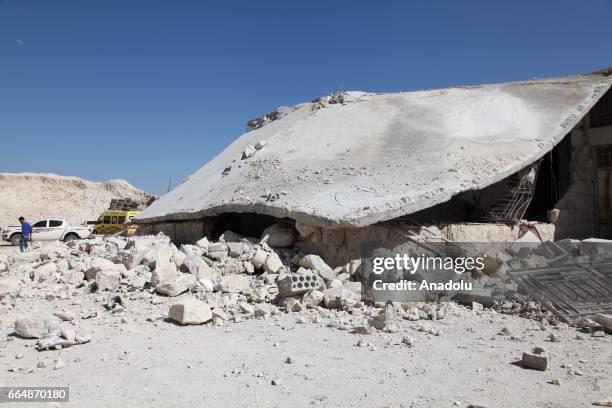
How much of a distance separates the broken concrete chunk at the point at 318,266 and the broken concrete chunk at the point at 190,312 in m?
1.97

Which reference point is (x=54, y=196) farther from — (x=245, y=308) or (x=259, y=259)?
(x=245, y=308)

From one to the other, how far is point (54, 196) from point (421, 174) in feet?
94.7

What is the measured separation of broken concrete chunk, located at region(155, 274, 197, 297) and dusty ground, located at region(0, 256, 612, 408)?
853 millimetres

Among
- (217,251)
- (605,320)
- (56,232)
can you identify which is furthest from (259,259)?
(56,232)

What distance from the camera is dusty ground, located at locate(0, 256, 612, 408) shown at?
3.29 meters

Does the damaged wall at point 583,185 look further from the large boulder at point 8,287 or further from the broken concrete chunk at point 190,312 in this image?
the large boulder at point 8,287

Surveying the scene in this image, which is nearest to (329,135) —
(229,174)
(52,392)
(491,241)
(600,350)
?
(229,174)

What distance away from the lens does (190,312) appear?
16.6ft

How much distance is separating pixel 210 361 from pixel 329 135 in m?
7.10

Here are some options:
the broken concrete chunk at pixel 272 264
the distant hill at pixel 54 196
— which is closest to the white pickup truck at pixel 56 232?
the distant hill at pixel 54 196

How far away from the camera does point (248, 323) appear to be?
5254 mm

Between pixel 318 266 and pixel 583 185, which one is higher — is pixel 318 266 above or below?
below

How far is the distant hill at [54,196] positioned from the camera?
28672 millimetres

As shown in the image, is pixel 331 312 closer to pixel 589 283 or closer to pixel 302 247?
pixel 302 247
